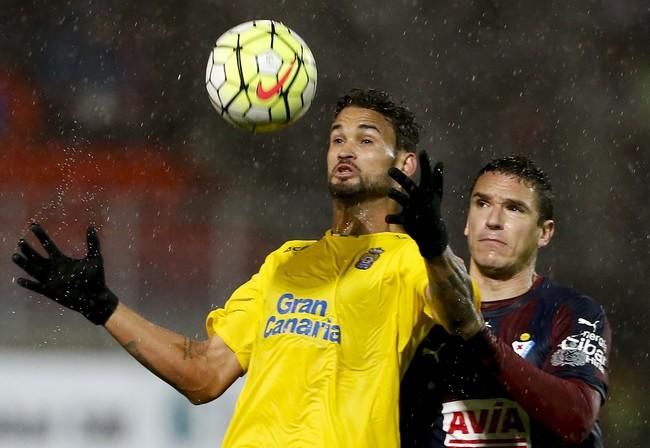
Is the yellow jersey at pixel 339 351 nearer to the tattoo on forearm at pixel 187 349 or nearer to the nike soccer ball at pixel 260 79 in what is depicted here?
the tattoo on forearm at pixel 187 349

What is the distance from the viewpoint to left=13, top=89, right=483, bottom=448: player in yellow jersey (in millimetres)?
3105

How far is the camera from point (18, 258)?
312 cm

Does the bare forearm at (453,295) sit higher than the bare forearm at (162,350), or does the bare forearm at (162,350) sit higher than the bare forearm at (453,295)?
the bare forearm at (453,295)

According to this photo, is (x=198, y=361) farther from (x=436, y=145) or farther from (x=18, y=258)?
(x=436, y=145)

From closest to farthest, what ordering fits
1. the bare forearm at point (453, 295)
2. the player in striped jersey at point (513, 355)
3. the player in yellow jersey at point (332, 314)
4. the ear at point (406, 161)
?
the bare forearm at point (453, 295)
the player in striped jersey at point (513, 355)
the player in yellow jersey at point (332, 314)
the ear at point (406, 161)

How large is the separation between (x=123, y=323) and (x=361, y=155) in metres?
0.90

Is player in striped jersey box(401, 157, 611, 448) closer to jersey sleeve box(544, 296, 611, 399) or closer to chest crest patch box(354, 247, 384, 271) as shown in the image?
jersey sleeve box(544, 296, 611, 399)

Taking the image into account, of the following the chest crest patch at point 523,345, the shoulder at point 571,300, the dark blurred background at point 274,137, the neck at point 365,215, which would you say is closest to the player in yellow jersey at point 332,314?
the neck at point 365,215

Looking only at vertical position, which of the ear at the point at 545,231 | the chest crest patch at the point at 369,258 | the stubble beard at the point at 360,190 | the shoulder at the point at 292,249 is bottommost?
the chest crest patch at the point at 369,258

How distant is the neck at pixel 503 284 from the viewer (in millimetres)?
3424

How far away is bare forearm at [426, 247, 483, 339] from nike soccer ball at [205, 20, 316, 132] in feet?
2.65

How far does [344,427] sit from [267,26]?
1.28 metres

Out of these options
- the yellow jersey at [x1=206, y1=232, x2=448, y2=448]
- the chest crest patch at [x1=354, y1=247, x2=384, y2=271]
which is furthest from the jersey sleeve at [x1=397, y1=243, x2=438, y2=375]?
the chest crest patch at [x1=354, y1=247, x2=384, y2=271]

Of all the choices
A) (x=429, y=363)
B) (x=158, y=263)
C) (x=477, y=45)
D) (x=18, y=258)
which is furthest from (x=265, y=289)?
(x=477, y=45)
